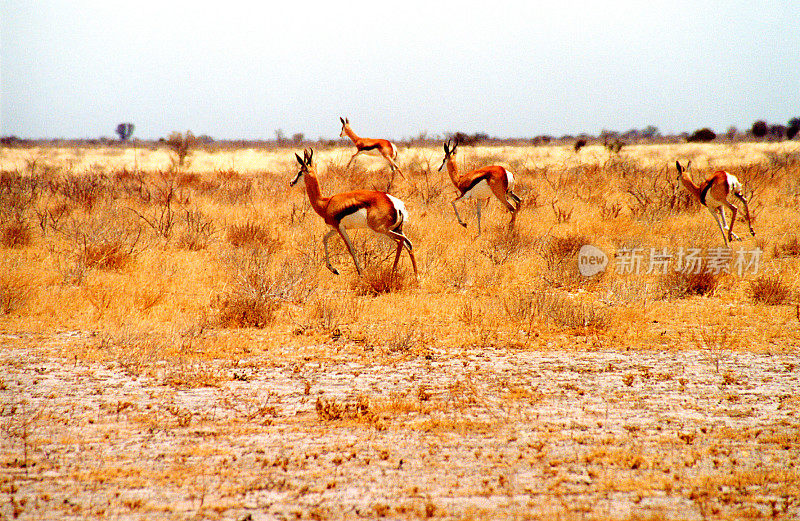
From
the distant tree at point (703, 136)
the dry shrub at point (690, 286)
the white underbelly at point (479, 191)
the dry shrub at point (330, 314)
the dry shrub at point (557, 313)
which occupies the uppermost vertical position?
the distant tree at point (703, 136)

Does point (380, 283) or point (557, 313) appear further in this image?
point (380, 283)

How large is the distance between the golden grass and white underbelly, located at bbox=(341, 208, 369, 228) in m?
0.62

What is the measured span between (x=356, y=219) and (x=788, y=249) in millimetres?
6643

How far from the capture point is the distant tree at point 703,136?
55.4 metres

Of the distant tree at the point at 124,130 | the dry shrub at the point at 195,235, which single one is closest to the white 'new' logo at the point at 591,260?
the dry shrub at the point at 195,235

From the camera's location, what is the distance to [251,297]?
22.3 ft

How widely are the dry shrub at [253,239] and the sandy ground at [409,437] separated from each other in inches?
182

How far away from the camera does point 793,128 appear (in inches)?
2296

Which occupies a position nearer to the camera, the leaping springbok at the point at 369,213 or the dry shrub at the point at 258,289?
the dry shrub at the point at 258,289

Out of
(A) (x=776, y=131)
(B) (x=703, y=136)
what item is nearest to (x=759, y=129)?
(A) (x=776, y=131)

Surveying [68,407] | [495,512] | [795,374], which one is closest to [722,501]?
[495,512]

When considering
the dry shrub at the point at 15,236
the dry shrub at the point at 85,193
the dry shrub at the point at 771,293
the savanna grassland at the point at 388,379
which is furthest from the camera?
the dry shrub at the point at 85,193

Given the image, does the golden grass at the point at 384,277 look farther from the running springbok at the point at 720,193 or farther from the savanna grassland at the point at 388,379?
the running springbok at the point at 720,193

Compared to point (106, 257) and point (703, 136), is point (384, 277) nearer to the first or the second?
point (106, 257)
